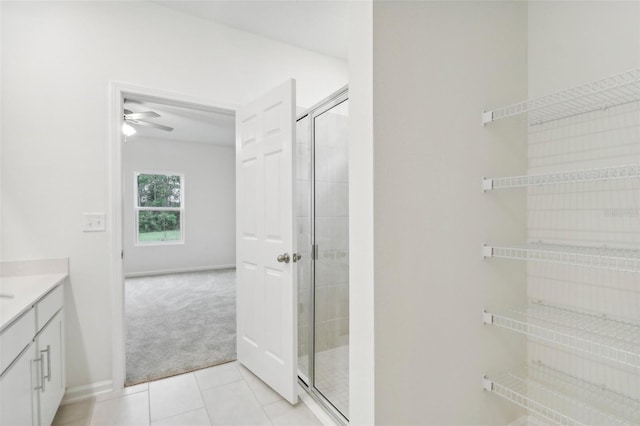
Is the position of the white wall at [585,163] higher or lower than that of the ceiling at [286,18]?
lower

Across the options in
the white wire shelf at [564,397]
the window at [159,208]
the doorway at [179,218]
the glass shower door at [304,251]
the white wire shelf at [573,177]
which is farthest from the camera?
the window at [159,208]

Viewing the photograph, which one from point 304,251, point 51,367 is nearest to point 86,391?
point 51,367

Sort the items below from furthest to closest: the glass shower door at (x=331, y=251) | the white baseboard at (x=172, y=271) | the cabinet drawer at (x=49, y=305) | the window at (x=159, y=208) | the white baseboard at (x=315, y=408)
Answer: the window at (x=159, y=208)
the white baseboard at (x=172, y=271)
the glass shower door at (x=331, y=251)
the white baseboard at (x=315, y=408)
the cabinet drawer at (x=49, y=305)

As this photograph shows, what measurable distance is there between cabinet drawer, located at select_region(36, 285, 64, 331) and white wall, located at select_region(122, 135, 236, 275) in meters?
4.55

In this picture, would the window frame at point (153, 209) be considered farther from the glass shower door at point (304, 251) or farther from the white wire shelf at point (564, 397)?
the white wire shelf at point (564, 397)

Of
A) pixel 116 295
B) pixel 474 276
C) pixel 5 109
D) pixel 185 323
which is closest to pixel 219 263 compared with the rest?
pixel 185 323

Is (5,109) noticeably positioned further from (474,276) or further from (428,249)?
(474,276)

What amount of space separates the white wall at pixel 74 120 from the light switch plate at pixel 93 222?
0.03 m

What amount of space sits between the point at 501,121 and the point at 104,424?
273 centimetres

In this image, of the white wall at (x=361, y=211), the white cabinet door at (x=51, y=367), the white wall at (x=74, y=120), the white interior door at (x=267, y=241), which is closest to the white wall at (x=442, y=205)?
the white wall at (x=361, y=211)

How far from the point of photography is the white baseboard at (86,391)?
6.88ft

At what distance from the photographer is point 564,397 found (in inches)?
57.9

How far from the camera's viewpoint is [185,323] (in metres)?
3.58

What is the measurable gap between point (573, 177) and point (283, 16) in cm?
229
